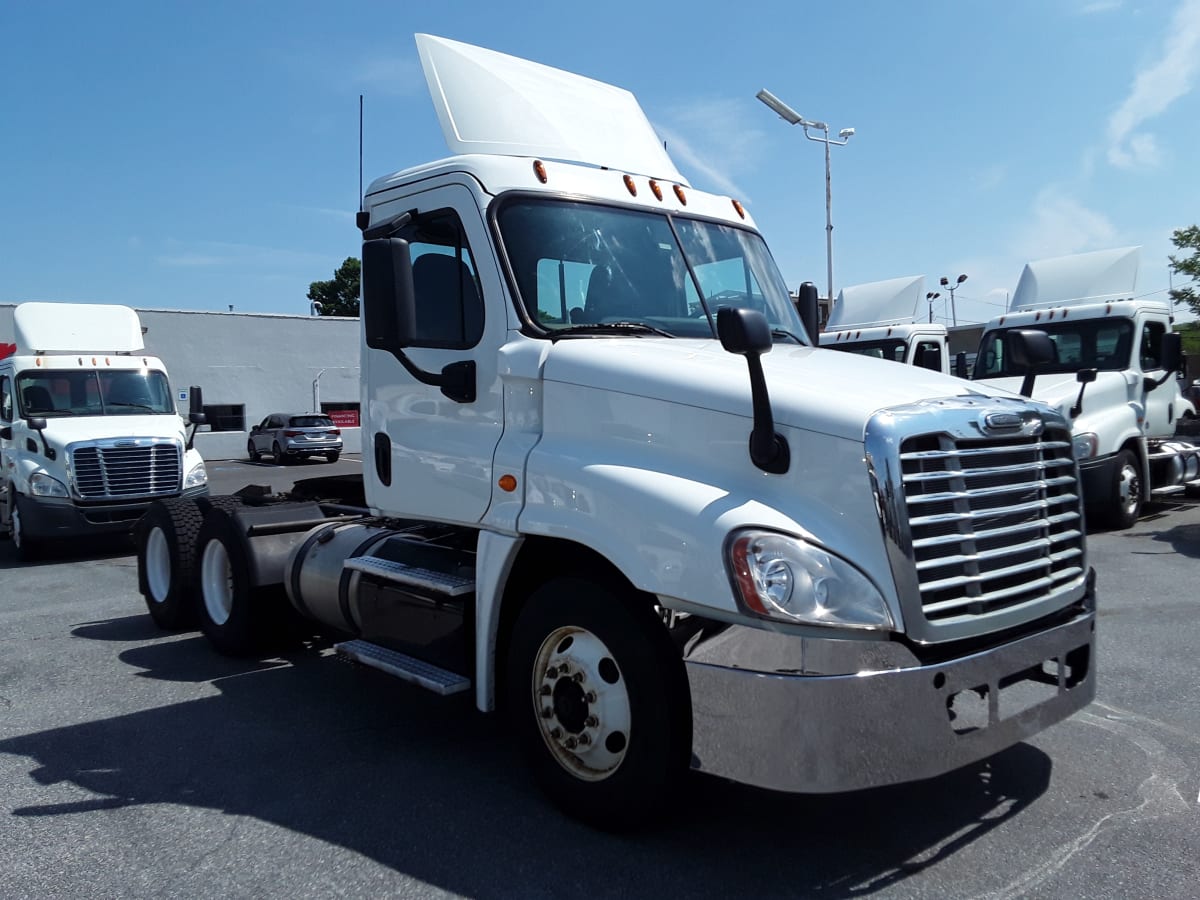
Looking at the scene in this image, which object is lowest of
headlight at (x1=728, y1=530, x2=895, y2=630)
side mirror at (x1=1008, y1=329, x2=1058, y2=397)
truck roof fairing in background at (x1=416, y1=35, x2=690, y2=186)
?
headlight at (x1=728, y1=530, x2=895, y2=630)

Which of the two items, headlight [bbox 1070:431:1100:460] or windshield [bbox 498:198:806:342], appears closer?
windshield [bbox 498:198:806:342]

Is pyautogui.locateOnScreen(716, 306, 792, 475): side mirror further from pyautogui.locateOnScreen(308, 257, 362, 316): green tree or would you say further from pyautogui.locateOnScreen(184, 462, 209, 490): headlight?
pyautogui.locateOnScreen(308, 257, 362, 316): green tree

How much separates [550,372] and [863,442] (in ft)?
4.63

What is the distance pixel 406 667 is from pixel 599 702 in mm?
1269

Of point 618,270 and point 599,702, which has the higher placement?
point 618,270

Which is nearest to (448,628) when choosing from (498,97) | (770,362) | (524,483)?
(524,483)

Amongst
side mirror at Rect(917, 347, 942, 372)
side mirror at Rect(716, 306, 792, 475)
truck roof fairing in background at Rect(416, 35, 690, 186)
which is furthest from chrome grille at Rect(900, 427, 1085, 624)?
side mirror at Rect(917, 347, 942, 372)

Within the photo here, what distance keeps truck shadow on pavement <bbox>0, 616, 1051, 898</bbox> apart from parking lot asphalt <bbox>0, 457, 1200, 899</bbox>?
12 mm

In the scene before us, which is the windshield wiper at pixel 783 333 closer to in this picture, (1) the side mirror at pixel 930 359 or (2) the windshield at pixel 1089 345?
(2) the windshield at pixel 1089 345

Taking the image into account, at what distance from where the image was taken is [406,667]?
4.61m

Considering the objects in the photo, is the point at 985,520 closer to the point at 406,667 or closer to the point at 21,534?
the point at 406,667

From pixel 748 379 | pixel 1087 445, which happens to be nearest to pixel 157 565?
pixel 748 379

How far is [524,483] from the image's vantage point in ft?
13.5

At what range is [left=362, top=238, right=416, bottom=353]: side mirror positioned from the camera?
421cm
